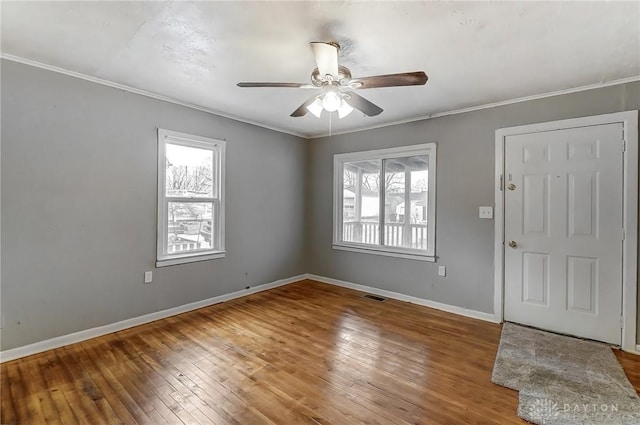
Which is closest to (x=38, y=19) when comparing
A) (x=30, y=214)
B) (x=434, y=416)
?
(x=30, y=214)

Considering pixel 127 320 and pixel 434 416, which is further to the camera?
pixel 127 320

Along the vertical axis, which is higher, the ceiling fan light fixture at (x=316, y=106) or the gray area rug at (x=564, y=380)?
the ceiling fan light fixture at (x=316, y=106)

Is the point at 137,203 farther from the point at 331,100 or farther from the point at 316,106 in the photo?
the point at 331,100

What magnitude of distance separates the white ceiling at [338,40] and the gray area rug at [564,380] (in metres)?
2.47

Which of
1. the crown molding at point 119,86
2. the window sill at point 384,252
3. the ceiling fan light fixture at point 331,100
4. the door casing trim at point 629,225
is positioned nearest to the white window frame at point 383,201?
the window sill at point 384,252

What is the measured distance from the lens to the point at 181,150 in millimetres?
3582

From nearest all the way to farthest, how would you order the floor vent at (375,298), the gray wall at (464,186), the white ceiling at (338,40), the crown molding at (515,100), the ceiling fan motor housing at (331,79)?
1. the white ceiling at (338,40)
2. the ceiling fan motor housing at (331,79)
3. the crown molding at (515,100)
4. the gray wall at (464,186)
5. the floor vent at (375,298)

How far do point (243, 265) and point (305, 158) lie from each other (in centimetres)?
215

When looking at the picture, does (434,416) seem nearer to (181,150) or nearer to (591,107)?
(591,107)

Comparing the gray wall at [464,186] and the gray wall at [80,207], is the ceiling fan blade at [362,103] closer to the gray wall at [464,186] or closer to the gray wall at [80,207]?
the gray wall at [464,186]

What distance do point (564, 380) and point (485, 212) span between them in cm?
177

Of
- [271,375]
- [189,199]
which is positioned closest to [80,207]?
[189,199]

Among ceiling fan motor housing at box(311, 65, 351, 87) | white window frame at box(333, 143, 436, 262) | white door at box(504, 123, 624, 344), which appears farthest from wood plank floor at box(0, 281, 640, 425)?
ceiling fan motor housing at box(311, 65, 351, 87)

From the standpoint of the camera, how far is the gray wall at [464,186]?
2.96 metres
